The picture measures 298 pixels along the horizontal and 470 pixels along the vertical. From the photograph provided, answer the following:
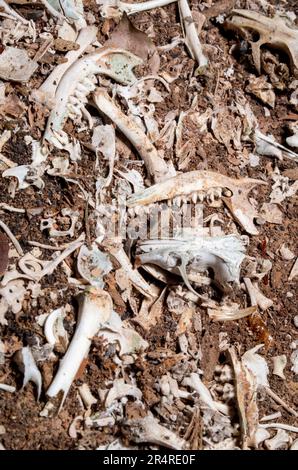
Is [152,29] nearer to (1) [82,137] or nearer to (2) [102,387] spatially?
(1) [82,137]

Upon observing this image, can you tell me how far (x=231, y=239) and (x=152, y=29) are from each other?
0.92 metres

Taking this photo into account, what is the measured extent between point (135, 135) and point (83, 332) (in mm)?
716

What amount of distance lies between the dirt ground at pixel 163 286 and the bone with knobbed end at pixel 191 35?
0.10 ft

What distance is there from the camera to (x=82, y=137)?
2201 millimetres

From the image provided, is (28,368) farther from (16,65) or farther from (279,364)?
(16,65)

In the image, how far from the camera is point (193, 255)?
2.03 m

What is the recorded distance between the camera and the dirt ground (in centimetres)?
186

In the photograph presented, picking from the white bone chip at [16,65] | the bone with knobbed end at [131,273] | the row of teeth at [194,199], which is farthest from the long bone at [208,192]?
the white bone chip at [16,65]

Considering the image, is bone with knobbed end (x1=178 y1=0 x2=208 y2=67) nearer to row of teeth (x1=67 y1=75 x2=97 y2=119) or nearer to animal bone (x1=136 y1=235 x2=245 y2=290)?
row of teeth (x1=67 y1=75 x2=97 y2=119)

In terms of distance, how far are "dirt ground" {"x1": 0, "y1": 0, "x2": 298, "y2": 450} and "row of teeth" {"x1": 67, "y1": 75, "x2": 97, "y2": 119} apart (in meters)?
0.04

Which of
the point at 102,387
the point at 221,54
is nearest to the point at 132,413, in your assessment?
the point at 102,387

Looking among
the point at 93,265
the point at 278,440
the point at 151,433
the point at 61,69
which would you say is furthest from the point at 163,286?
the point at 61,69

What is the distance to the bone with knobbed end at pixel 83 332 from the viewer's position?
184 cm

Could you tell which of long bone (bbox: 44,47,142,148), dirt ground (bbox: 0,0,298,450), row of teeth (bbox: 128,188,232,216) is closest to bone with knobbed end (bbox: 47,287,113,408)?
dirt ground (bbox: 0,0,298,450)
